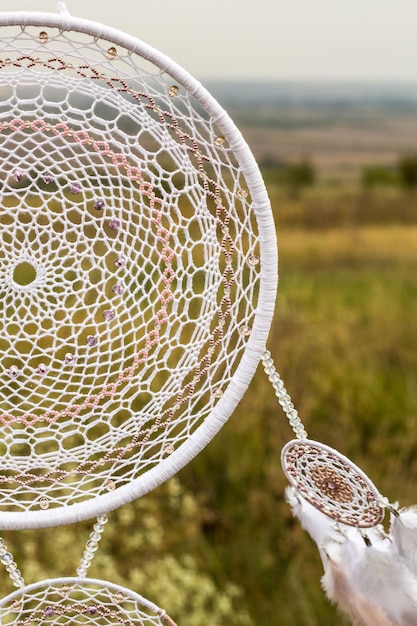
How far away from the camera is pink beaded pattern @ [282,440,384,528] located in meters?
0.85

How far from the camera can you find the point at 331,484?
0.88 meters

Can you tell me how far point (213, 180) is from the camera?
0.83 m

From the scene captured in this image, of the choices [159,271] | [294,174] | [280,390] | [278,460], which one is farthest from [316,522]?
[294,174]

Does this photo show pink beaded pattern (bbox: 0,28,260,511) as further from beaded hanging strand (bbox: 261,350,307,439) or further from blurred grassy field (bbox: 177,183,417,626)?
blurred grassy field (bbox: 177,183,417,626)

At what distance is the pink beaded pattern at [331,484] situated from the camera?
2.80 ft

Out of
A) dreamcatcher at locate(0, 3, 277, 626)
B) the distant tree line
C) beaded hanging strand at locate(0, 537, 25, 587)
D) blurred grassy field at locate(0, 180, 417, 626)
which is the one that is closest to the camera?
dreamcatcher at locate(0, 3, 277, 626)

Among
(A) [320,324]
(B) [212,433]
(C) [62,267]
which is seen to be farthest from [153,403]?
(A) [320,324]

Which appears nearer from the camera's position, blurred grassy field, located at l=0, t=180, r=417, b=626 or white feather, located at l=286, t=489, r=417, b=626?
white feather, located at l=286, t=489, r=417, b=626

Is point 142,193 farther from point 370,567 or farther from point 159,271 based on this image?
point 370,567

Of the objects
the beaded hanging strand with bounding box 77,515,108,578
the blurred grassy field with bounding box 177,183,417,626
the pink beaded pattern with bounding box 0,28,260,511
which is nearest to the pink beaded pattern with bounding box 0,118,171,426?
the pink beaded pattern with bounding box 0,28,260,511

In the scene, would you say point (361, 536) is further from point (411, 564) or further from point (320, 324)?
point (320, 324)

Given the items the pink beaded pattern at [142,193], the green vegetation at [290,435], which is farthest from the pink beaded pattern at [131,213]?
the green vegetation at [290,435]

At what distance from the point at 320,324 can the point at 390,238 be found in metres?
0.54

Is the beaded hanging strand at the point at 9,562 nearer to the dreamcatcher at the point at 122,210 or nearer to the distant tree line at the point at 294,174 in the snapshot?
the dreamcatcher at the point at 122,210
